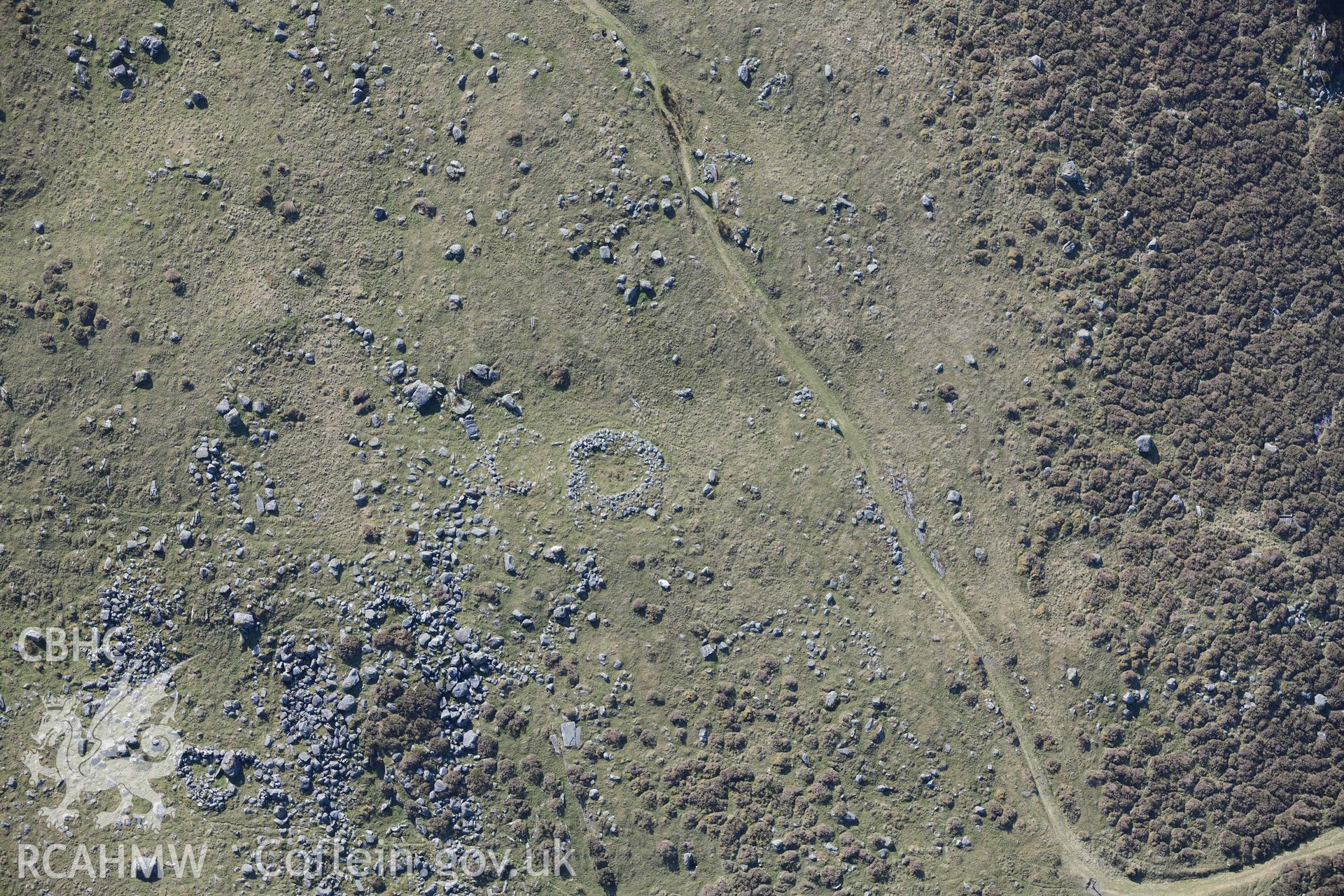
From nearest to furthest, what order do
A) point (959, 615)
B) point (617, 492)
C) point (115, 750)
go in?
point (115, 750) → point (617, 492) → point (959, 615)

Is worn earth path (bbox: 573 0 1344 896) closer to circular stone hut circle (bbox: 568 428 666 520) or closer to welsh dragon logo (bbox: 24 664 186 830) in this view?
circular stone hut circle (bbox: 568 428 666 520)

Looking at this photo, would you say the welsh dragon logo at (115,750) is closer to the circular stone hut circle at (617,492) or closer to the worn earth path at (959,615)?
the circular stone hut circle at (617,492)

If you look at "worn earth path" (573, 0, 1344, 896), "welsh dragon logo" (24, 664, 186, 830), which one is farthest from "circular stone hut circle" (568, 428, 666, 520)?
"welsh dragon logo" (24, 664, 186, 830)

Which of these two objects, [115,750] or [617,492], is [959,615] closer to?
[617,492]

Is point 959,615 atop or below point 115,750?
atop

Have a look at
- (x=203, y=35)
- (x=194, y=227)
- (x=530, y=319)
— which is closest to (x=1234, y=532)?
(x=530, y=319)

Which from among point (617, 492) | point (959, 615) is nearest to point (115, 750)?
point (617, 492)
